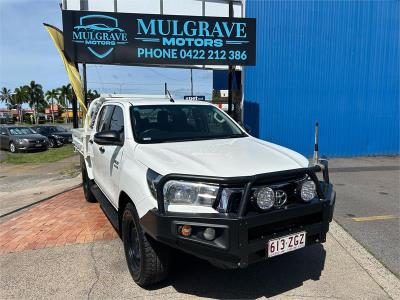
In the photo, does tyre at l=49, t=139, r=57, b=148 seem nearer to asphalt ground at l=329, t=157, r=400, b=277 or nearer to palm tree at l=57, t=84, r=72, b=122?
asphalt ground at l=329, t=157, r=400, b=277

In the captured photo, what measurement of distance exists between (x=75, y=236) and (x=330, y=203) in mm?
3512

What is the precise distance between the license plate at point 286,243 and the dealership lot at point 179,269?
22.7 inches

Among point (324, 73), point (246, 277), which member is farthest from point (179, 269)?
point (324, 73)

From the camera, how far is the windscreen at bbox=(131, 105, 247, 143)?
4.34 metres

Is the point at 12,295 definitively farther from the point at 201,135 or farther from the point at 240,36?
the point at 240,36

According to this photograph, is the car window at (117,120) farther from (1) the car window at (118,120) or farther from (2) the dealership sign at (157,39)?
(2) the dealership sign at (157,39)

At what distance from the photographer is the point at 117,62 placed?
32.3 feet

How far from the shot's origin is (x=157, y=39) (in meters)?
9.85

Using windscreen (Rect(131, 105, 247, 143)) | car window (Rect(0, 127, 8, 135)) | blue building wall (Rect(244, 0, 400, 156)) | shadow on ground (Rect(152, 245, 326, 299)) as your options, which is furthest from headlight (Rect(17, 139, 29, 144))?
shadow on ground (Rect(152, 245, 326, 299))

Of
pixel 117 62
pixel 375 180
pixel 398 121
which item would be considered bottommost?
pixel 375 180

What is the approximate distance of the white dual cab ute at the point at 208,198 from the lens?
300 centimetres

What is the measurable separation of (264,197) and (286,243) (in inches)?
20.4

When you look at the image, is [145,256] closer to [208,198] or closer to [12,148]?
[208,198]

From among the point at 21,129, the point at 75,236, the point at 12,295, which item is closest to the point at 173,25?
the point at 75,236
